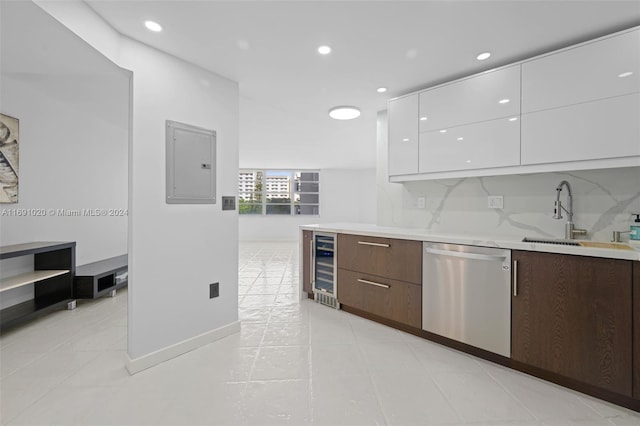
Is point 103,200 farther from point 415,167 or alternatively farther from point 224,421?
point 415,167

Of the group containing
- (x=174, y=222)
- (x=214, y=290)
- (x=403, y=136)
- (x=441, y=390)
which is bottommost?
(x=441, y=390)

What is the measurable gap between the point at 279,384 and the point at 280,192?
7608 millimetres

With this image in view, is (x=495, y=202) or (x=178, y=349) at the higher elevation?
(x=495, y=202)

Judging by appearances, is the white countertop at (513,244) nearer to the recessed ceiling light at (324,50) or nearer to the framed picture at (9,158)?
the recessed ceiling light at (324,50)

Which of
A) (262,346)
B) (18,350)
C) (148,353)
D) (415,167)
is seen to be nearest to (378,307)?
(262,346)

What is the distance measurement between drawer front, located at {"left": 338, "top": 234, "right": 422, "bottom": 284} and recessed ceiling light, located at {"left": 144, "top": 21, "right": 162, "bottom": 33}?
235 centimetres

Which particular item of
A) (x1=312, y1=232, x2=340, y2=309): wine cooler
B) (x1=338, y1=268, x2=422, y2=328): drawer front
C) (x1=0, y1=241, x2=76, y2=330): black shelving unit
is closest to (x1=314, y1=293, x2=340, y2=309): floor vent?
(x1=312, y1=232, x2=340, y2=309): wine cooler

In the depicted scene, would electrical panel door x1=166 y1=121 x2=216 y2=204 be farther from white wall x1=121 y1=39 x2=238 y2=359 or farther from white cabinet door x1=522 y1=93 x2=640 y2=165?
white cabinet door x1=522 y1=93 x2=640 y2=165

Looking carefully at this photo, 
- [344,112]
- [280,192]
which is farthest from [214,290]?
[280,192]

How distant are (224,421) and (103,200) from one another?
367 cm

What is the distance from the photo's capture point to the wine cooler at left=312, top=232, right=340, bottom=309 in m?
3.16

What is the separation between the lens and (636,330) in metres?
1.52

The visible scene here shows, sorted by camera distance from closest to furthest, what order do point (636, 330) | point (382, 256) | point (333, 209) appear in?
point (636, 330) → point (382, 256) → point (333, 209)

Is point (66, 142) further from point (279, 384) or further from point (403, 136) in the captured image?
point (403, 136)
